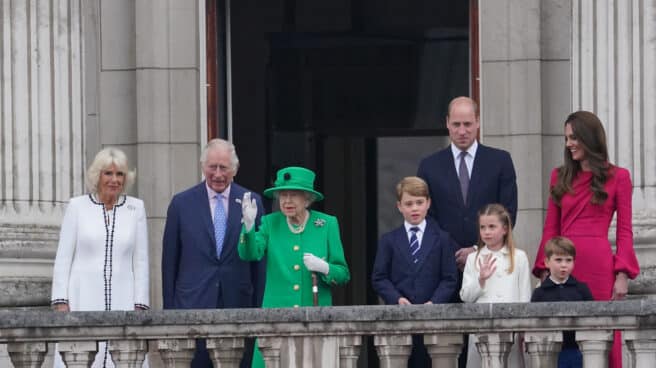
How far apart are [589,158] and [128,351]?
2859mm

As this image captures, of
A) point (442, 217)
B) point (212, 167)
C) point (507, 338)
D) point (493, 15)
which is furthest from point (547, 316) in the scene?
point (493, 15)

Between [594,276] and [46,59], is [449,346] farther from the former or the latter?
[46,59]

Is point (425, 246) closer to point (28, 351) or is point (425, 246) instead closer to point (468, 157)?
point (468, 157)

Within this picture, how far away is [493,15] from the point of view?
48.0 ft

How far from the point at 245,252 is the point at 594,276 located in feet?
6.72

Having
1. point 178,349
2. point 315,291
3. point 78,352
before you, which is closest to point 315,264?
point 315,291

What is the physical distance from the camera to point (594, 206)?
11609 millimetres

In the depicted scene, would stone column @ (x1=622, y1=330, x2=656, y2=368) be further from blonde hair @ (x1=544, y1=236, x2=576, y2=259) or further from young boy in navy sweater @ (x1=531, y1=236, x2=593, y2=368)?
blonde hair @ (x1=544, y1=236, x2=576, y2=259)

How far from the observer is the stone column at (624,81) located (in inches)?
539

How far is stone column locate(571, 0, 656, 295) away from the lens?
13688 mm

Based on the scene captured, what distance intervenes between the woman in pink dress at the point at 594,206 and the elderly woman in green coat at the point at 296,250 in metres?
1.26

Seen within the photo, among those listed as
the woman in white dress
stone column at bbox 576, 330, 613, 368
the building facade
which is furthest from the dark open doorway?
stone column at bbox 576, 330, 613, 368

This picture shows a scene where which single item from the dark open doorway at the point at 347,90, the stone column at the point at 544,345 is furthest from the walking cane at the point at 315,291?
the dark open doorway at the point at 347,90

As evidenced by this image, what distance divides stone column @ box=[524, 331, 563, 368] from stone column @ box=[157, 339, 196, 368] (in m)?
1.82
